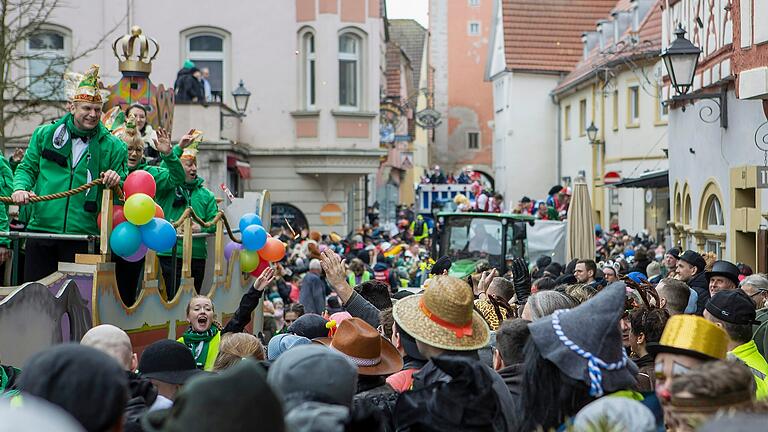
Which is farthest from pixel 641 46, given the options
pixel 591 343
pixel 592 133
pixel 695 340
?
pixel 695 340

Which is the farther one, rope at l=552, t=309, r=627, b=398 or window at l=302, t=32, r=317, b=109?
window at l=302, t=32, r=317, b=109

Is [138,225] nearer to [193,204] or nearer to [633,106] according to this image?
[193,204]

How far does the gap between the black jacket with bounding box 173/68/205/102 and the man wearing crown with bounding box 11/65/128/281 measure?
16.0 metres

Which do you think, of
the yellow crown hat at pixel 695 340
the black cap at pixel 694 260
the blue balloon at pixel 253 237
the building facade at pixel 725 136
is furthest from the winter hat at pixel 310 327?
the building facade at pixel 725 136

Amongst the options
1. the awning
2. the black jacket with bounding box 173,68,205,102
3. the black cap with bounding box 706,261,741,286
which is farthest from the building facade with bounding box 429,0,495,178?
the black cap with bounding box 706,261,741,286

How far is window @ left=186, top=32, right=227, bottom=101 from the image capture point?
94.1ft

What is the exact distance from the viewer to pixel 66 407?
3506 millimetres

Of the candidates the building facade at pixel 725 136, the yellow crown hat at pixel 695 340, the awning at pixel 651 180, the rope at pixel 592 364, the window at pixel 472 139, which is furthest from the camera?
the window at pixel 472 139

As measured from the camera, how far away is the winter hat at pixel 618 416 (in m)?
3.96

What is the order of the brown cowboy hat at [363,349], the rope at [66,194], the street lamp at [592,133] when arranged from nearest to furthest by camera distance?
the brown cowboy hat at [363,349]
the rope at [66,194]
the street lamp at [592,133]

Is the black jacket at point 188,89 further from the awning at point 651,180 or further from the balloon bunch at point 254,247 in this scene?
the balloon bunch at point 254,247

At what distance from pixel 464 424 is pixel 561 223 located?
18524 millimetres

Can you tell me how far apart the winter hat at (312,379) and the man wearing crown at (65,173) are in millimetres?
5403

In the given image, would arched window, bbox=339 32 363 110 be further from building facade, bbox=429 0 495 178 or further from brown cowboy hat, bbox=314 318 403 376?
building facade, bbox=429 0 495 178
